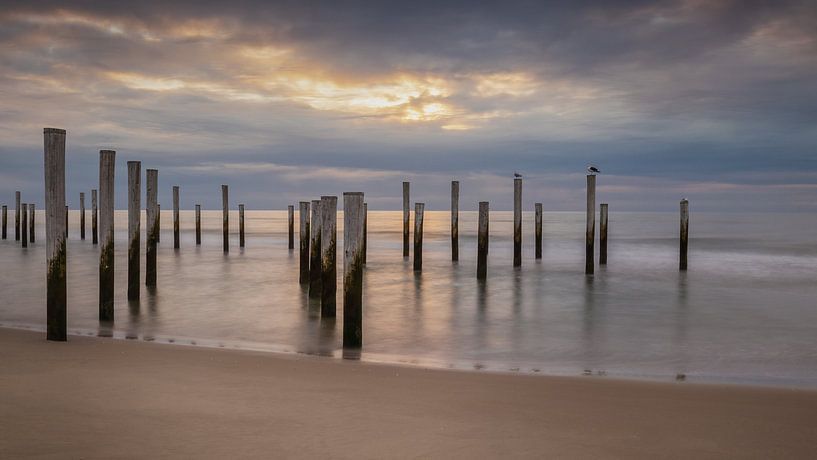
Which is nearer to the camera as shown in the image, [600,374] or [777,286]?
[600,374]

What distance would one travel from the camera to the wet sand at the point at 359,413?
3.46 metres

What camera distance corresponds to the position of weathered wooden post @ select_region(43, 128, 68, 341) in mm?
6496

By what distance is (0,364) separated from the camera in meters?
5.06

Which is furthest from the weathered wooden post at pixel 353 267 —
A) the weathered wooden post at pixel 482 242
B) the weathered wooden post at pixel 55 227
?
the weathered wooden post at pixel 482 242

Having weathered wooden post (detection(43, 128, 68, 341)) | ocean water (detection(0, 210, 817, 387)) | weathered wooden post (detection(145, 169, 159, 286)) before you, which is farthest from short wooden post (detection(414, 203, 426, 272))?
weathered wooden post (detection(43, 128, 68, 341))

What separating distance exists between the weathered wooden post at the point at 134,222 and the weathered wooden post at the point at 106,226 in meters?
1.10

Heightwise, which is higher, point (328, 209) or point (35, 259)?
point (328, 209)

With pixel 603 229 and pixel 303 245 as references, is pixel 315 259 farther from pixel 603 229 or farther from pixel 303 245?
pixel 603 229

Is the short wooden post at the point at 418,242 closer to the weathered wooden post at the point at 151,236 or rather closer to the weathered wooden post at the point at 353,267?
the weathered wooden post at the point at 151,236

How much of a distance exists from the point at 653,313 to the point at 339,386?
8569mm

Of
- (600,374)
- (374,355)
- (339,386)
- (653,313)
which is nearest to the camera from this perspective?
(339,386)

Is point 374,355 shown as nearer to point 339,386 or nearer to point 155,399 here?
point 339,386

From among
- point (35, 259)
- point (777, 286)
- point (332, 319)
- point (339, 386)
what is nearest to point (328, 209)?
point (332, 319)

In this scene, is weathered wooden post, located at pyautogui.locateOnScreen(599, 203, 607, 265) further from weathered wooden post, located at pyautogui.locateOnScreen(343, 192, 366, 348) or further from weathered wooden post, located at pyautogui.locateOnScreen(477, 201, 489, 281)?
weathered wooden post, located at pyautogui.locateOnScreen(343, 192, 366, 348)
